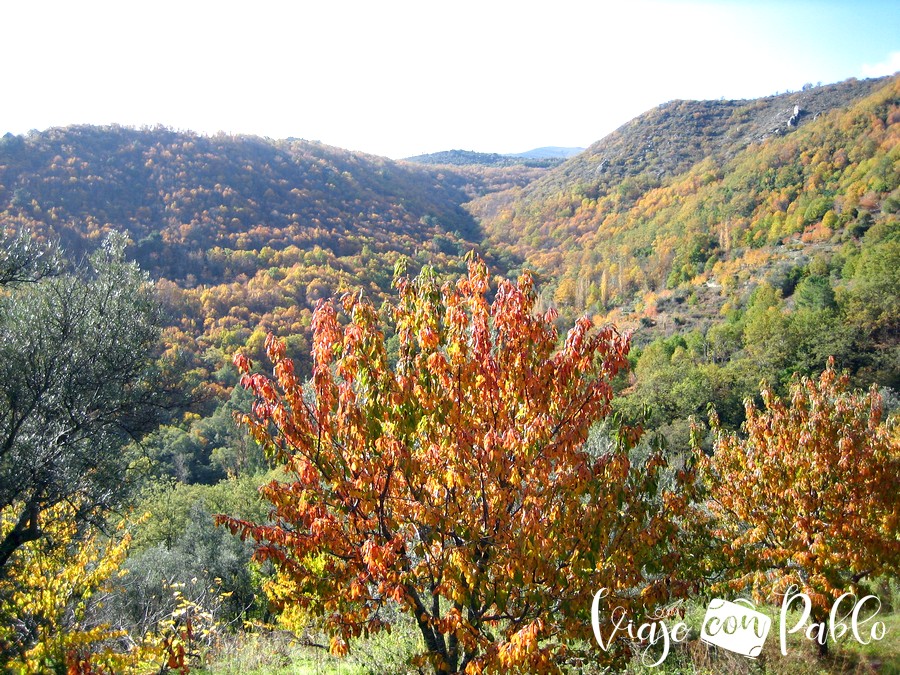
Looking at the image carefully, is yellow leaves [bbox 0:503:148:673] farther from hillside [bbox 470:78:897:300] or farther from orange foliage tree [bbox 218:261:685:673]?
hillside [bbox 470:78:897:300]

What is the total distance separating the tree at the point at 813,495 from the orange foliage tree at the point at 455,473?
13.7 ft

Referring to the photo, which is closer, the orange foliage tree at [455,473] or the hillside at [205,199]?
the orange foliage tree at [455,473]

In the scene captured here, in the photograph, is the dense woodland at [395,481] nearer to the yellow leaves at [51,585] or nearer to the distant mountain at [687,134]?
the yellow leaves at [51,585]

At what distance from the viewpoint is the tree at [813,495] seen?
7.57m

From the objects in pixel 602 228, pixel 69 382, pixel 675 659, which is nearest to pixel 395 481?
pixel 675 659

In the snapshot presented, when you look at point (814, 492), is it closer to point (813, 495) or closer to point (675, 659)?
point (813, 495)

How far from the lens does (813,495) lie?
8.13 meters

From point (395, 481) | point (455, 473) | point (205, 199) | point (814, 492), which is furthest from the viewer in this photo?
point (205, 199)

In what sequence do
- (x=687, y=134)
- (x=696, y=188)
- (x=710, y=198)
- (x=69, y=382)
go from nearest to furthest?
(x=69, y=382) → (x=710, y=198) → (x=696, y=188) → (x=687, y=134)

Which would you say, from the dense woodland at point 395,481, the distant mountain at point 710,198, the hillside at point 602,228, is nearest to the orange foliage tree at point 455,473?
the dense woodland at point 395,481

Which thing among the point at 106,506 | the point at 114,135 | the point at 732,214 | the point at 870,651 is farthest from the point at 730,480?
the point at 114,135

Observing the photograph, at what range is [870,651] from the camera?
847cm

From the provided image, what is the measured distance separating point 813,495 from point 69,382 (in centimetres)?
1110

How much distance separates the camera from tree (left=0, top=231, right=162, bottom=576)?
738 centimetres
